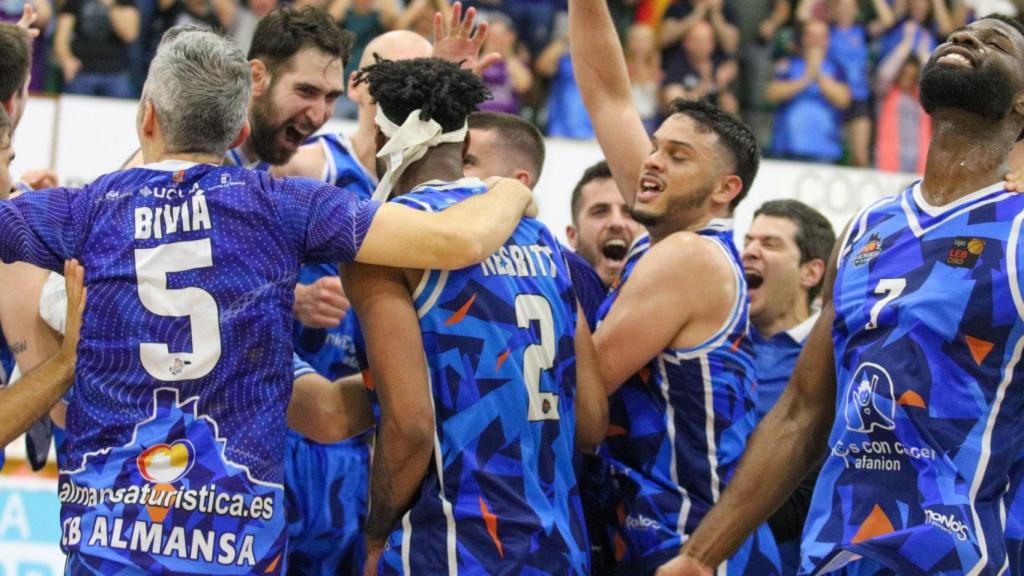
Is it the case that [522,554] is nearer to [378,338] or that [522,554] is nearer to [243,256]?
[378,338]

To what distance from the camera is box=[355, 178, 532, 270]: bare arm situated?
4.01 m

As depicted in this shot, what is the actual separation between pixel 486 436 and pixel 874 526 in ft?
4.19

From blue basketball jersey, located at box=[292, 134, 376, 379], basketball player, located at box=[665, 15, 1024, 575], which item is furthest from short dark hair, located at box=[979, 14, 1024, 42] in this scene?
blue basketball jersey, located at box=[292, 134, 376, 379]

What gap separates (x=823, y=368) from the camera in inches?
187

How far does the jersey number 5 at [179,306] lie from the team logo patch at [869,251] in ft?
7.14

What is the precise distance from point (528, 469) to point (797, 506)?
214cm

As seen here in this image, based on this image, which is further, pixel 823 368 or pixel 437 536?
pixel 823 368

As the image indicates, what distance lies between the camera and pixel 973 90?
4355 millimetres

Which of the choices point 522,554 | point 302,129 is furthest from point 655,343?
point 302,129

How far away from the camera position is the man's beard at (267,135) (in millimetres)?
6172

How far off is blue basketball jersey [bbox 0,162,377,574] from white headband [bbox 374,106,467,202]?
39cm

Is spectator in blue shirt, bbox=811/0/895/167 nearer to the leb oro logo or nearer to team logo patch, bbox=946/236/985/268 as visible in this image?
team logo patch, bbox=946/236/985/268

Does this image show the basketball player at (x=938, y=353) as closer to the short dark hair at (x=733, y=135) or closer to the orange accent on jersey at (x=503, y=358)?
the short dark hair at (x=733, y=135)

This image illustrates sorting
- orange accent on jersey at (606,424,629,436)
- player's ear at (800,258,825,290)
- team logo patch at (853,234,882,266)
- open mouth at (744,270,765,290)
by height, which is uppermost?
team logo patch at (853,234,882,266)
